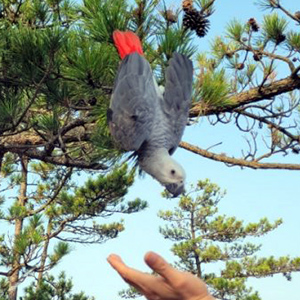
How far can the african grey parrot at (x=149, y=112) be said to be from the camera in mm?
1420

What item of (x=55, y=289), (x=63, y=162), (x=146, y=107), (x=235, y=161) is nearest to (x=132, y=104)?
(x=146, y=107)

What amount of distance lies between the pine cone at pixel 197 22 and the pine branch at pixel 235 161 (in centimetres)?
93

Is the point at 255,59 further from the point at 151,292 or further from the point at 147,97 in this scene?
the point at 151,292

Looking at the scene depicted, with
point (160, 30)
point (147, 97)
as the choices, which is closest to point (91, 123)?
point (160, 30)

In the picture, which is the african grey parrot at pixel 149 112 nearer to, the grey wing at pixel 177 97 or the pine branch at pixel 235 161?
the grey wing at pixel 177 97

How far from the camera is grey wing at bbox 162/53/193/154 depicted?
1509 mm

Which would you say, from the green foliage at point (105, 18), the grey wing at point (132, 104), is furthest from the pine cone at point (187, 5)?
the grey wing at point (132, 104)

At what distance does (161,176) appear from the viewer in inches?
57.7

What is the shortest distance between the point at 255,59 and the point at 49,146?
110cm

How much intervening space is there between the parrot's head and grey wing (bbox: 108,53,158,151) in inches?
2.4

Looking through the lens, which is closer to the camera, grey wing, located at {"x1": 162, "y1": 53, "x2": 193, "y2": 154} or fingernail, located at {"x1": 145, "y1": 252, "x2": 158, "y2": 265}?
fingernail, located at {"x1": 145, "y1": 252, "x2": 158, "y2": 265}

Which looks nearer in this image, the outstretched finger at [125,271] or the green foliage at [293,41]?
the outstretched finger at [125,271]

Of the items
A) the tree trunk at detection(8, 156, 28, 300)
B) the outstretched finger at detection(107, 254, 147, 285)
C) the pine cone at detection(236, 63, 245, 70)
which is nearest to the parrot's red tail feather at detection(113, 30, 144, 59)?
the outstretched finger at detection(107, 254, 147, 285)

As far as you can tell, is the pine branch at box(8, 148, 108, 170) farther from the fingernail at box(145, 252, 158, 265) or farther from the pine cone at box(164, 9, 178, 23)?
the fingernail at box(145, 252, 158, 265)
